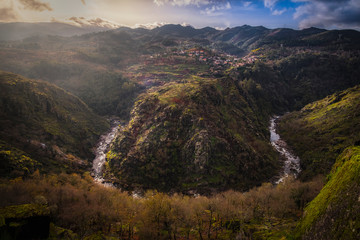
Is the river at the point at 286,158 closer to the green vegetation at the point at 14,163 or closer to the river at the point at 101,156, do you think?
the river at the point at 101,156

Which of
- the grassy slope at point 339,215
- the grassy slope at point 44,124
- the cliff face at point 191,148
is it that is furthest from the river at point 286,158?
the grassy slope at point 44,124

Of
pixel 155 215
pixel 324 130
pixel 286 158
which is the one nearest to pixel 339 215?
pixel 155 215

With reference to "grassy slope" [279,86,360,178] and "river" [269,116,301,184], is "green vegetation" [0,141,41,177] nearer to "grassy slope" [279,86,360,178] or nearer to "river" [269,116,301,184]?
"river" [269,116,301,184]

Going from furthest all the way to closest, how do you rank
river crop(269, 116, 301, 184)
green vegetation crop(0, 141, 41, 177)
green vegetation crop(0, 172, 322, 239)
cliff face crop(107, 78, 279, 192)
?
river crop(269, 116, 301, 184)
cliff face crop(107, 78, 279, 192)
green vegetation crop(0, 141, 41, 177)
green vegetation crop(0, 172, 322, 239)

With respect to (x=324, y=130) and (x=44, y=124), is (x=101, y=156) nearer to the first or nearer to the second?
(x=44, y=124)

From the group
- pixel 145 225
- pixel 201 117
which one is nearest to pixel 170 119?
pixel 201 117

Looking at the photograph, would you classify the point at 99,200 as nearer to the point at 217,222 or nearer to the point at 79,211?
the point at 79,211

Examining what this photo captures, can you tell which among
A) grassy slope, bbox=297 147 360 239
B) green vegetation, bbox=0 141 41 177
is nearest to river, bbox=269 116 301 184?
grassy slope, bbox=297 147 360 239
